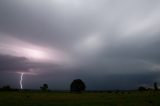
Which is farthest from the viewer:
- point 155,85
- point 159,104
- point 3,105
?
point 155,85

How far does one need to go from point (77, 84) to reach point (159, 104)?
324 feet

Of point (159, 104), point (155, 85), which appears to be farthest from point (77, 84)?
point (159, 104)

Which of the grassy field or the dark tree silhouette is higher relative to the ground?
the dark tree silhouette

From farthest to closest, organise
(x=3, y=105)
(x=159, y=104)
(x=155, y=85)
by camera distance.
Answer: (x=155, y=85), (x=159, y=104), (x=3, y=105)

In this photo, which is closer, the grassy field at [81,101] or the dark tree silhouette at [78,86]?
the grassy field at [81,101]

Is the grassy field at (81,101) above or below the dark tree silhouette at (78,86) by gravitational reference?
below

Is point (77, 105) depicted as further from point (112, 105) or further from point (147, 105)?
point (147, 105)

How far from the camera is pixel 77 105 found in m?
54.3

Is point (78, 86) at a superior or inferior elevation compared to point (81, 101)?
superior

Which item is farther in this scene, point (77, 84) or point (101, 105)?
point (77, 84)

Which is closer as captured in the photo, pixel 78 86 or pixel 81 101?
pixel 81 101

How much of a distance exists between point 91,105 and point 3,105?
16.3m

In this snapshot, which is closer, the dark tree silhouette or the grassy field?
the grassy field

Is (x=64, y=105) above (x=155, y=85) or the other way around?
the other way around
